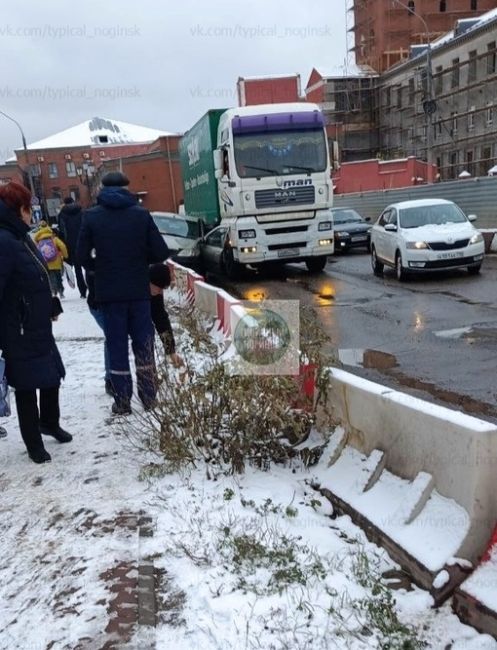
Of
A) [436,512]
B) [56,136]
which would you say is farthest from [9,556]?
[56,136]

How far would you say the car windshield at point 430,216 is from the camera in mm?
12797

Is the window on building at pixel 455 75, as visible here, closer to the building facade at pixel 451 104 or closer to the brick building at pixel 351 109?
the building facade at pixel 451 104

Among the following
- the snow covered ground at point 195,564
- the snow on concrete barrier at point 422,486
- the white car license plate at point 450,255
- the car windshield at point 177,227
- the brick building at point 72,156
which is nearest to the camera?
the snow covered ground at point 195,564

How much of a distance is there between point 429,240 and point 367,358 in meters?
5.99

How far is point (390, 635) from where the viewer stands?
2396mm

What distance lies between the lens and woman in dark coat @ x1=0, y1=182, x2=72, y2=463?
383 centimetres

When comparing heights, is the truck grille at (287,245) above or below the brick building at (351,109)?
below

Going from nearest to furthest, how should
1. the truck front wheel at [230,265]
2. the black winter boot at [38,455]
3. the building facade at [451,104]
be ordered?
1. the black winter boot at [38,455]
2. the truck front wheel at [230,265]
3. the building facade at [451,104]

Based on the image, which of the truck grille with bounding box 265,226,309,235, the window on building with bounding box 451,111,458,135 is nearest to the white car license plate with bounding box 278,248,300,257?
the truck grille with bounding box 265,226,309,235

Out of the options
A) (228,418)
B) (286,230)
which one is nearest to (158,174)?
(286,230)

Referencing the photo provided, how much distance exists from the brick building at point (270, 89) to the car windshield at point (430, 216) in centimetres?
1509

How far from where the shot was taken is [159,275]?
206 inches

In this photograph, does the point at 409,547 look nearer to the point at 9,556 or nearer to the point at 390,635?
the point at 390,635

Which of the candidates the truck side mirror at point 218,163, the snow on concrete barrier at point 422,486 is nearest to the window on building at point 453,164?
the truck side mirror at point 218,163
